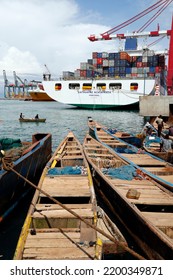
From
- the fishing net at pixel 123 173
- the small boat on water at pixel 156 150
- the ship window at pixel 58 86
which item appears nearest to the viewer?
the fishing net at pixel 123 173

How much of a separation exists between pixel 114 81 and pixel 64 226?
63.5 meters

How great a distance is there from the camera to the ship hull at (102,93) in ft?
218

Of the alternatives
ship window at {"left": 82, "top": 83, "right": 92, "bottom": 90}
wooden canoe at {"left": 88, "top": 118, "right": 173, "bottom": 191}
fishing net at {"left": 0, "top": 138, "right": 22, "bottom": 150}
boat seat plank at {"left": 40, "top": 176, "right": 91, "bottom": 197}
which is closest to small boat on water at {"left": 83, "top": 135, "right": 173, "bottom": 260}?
wooden canoe at {"left": 88, "top": 118, "right": 173, "bottom": 191}

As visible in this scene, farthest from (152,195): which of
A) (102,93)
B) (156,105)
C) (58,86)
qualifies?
(58,86)

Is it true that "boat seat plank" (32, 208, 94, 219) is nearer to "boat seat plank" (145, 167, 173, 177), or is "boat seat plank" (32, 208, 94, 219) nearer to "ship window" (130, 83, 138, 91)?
"boat seat plank" (145, 167, 173, 177)

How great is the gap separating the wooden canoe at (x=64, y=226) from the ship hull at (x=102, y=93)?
57270mm

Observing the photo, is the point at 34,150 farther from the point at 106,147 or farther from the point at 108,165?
the point at 106,147

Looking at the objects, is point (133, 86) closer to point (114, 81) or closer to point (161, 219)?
point (114, 81)

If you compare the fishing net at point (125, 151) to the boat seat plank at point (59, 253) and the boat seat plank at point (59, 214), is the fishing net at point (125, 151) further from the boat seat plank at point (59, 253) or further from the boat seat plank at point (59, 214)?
the boat seat plank at point (59, 253)

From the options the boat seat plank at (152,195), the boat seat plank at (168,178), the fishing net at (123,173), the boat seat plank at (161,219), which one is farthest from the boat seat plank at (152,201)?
the boat seat plank at (168,178)

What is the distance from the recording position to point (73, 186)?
379 inches

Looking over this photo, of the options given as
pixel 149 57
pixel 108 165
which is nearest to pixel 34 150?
pixel 108 165
